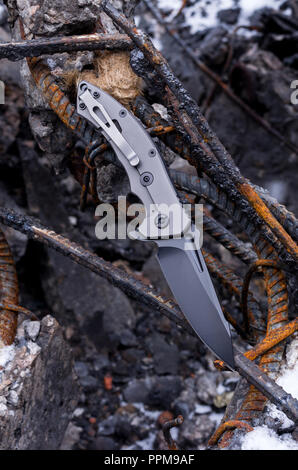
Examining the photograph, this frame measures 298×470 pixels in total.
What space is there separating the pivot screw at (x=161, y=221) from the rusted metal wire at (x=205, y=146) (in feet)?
1.07

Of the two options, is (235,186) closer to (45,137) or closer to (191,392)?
(45,137)

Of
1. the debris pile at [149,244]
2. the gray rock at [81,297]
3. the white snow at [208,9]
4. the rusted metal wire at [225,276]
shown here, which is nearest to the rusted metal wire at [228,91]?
the debris pile at [149,244]

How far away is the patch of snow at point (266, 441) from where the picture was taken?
1.63 metres

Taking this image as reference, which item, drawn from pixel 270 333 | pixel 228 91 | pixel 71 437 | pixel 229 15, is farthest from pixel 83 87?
pixel 229 15

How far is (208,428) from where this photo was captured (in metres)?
2.69

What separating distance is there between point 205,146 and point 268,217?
1.16 feet

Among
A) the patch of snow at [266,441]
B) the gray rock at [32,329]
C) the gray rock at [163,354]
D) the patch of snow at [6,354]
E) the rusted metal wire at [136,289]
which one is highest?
the rusted metal wire at [136,289]

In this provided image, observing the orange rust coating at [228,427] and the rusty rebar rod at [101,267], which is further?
the rusty rebar rod at [101,267]

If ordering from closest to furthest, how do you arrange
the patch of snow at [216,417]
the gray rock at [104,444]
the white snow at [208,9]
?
the gray rock at [104,444], the patch of snow at [216,417], the white snow at [208,9]

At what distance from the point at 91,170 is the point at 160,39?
264 centimetres

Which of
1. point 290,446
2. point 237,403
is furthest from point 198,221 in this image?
point 290,446

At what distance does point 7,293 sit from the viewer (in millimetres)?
2227

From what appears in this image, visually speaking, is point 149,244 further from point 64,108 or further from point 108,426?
point 64,108

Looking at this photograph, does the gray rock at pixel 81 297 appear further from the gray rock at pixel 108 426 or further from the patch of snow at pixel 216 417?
the patch of snow at pixel 216 417
